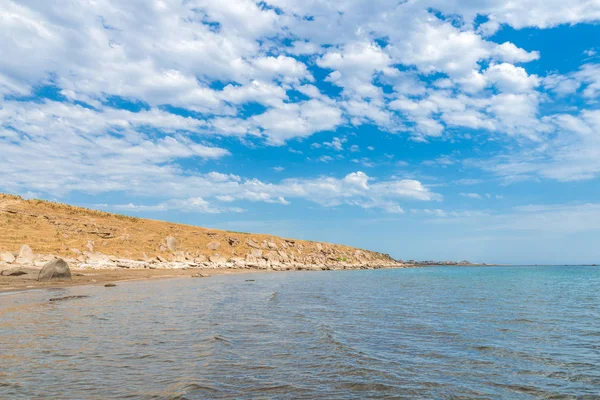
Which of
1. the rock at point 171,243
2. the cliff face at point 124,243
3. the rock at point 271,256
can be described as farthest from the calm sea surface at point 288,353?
the rock at point 271,256

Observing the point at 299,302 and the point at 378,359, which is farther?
the point at 299,302

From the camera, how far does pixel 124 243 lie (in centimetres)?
5969

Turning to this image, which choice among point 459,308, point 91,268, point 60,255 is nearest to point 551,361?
point 459,308

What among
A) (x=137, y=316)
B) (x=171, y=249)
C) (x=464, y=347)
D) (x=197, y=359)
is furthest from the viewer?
(x=171, y=249)

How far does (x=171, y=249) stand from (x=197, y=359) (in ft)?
191

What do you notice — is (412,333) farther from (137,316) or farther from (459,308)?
(137,316)

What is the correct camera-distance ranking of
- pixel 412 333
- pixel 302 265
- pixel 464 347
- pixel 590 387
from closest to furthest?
pixel 590 387
pixel 464 347
pixel 412 333
pixel 302 265

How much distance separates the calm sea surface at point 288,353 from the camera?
342 inches

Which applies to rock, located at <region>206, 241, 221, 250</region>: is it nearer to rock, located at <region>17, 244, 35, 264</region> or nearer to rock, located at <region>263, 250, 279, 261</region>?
rock, located at <region>263, 250, 279, 261</region>

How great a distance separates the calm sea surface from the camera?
869 centimetres

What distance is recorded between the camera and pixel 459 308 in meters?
23.3

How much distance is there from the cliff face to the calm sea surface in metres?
28.4

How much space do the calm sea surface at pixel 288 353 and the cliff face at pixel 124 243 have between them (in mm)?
28441

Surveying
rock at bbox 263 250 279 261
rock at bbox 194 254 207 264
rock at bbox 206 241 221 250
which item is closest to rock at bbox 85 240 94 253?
rock at bbox 194 254 207 264
